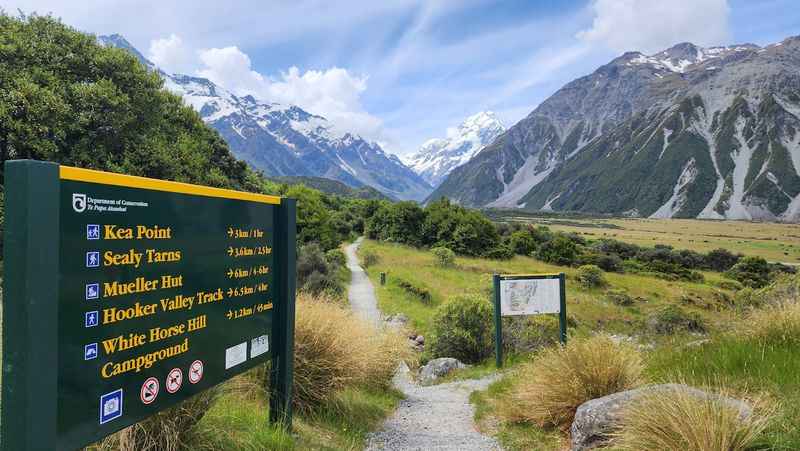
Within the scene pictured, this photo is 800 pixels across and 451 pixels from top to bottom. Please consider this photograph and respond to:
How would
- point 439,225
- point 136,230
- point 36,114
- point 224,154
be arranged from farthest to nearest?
point 439,225 → point 224,154 → point 36,114 → point 136,230

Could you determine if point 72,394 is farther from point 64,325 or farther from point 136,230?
point 136,230

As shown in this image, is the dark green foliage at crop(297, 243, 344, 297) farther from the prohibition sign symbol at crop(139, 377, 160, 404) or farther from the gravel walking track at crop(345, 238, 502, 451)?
the prohibition sign symbol at crop(139, 377, 160, 404)

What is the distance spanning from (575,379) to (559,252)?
165 feet

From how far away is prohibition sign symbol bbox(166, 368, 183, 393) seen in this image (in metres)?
3.07

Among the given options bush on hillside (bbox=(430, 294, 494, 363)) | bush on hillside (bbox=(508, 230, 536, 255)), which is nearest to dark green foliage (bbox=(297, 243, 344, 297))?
bush on hillside (bbox=(430, 294, 494, 363))

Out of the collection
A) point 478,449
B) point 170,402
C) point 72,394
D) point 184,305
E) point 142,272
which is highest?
point 142,272

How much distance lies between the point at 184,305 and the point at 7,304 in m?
1.09

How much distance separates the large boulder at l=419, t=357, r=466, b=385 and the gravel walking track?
2.28 ft

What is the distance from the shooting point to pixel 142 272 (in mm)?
2816

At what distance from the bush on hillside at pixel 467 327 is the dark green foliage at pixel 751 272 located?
44.9 metres

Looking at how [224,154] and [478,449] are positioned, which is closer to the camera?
[478,449]

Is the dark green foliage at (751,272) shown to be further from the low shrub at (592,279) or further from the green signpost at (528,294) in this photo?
the green signpost at (528,294)

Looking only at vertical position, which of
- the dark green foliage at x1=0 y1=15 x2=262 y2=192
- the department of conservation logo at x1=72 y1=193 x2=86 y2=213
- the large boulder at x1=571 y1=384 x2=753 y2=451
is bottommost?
the large boulder at x1=571 y1=384 x2=753 y2=451

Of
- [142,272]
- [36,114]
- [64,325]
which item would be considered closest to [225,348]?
[142,272]
